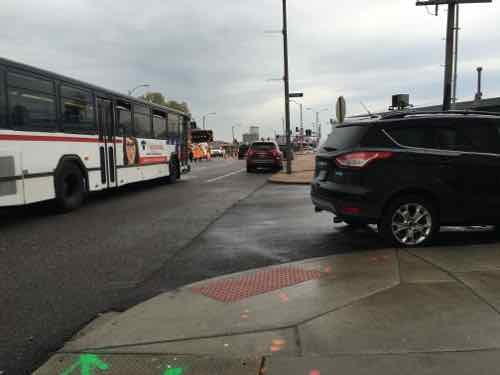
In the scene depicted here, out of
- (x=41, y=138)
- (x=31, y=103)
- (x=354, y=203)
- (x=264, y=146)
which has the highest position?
(x=31, y=103)

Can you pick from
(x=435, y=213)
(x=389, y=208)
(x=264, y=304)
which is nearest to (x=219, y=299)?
(x=264, y=304)

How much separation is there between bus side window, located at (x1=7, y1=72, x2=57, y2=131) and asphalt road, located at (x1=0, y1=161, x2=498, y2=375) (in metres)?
1.99

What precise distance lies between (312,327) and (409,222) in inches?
129

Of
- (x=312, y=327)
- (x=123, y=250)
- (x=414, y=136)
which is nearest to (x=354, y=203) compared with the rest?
(x=414, y=136)

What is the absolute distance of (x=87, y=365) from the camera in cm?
309

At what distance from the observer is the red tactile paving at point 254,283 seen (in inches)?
176

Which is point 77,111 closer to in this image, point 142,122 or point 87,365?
point 142,122

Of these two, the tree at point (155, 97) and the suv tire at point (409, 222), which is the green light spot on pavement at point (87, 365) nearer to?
the suv tire at point (409, 222)

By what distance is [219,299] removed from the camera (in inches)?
170

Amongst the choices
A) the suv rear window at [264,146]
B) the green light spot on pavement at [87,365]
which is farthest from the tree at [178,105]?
the green light spot on pavement at [87,365]

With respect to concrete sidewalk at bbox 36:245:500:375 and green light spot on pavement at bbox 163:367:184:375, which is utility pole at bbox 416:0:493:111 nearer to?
concrete sidewalk at bbox 36:245:500:375

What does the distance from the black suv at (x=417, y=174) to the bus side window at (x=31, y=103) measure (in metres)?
6.30

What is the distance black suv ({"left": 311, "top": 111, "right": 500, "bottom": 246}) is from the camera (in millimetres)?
6180

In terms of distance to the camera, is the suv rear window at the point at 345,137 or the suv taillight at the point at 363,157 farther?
the suv rear window at the point at 345,137
